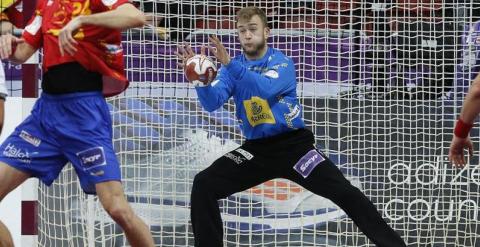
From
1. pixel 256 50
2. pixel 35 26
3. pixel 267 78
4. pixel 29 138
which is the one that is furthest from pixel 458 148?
pixel 35 26

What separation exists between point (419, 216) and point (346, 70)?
1.32m

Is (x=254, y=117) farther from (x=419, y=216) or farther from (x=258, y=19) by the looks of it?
(x=419, y=216)

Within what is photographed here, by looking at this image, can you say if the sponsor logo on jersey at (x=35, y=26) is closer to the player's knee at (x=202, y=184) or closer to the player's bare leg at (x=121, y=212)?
the player's bare leg at (x=121, y=212)

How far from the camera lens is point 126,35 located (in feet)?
29.2

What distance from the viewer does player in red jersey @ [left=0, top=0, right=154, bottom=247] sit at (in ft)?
20.7

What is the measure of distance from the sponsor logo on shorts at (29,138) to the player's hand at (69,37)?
69 cm

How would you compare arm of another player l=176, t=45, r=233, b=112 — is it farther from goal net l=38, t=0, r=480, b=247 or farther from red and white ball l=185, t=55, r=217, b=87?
goal net l=38, t=0, r=480, b=247

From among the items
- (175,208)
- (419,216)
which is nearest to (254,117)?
(175,208)

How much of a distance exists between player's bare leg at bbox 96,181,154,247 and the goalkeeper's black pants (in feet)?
4.36

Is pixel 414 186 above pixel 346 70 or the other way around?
the other way around

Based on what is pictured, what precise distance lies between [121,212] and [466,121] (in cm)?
192

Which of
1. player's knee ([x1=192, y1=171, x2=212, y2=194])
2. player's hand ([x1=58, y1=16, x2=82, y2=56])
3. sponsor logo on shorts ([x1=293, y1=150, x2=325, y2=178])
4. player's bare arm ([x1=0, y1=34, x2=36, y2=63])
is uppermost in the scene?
player's hand ([x1=58, y1=16, x2=82, y2=56])

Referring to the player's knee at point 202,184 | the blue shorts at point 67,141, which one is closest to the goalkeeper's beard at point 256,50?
the player's knee at point 202,184

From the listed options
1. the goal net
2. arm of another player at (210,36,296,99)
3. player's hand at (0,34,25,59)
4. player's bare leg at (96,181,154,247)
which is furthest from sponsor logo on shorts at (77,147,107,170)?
the goal net
